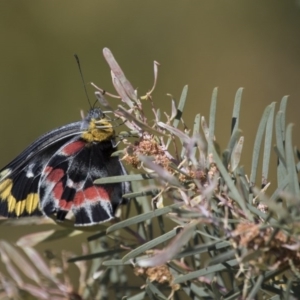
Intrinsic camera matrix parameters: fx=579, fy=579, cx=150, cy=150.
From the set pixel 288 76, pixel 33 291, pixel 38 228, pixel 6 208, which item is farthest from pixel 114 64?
pixel 288 76

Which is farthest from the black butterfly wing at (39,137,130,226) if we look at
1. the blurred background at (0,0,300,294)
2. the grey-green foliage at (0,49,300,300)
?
the blurred background at (0,0,300,294)

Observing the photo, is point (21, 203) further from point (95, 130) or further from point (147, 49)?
point (147, 49)

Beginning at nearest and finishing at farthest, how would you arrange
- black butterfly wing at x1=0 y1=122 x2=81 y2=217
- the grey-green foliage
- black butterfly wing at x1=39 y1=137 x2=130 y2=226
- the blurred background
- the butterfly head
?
the grey-green foliage, black butterfly wing at x1=39 y1=137 x2=130 y2=226, the butterfly head, black butterfly wing at x1=0 y1=122 x2=81 y2=217, the blurred background

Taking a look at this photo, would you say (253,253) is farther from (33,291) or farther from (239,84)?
(239,84)

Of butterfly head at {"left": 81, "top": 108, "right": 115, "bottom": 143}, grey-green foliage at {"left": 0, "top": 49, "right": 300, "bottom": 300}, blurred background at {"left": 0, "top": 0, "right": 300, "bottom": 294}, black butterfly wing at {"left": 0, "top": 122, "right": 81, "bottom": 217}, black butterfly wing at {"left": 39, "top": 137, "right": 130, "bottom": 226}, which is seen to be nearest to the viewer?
grey-green foliage at {"left": 0, "top": 49, "right": 300, "bottom": 300}

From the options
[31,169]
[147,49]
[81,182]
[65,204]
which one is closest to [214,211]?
[65,204]

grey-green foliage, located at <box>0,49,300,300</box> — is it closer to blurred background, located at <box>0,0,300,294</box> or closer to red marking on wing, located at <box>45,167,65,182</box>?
red marking on wing, located at <box>45,167,65,182</box>

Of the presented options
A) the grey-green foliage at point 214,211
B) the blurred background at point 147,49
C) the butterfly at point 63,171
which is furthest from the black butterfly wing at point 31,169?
the blurred background at point 147,49
